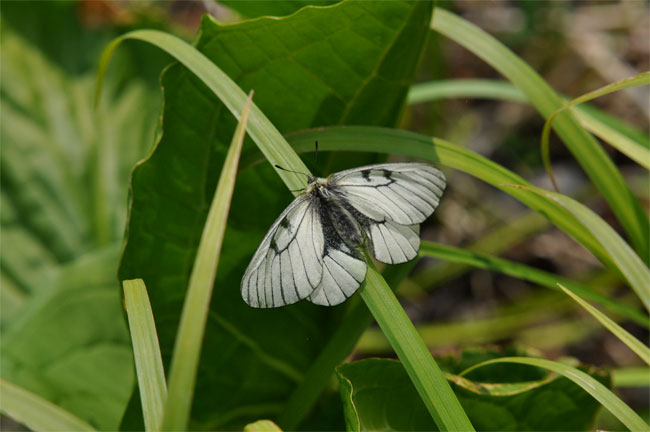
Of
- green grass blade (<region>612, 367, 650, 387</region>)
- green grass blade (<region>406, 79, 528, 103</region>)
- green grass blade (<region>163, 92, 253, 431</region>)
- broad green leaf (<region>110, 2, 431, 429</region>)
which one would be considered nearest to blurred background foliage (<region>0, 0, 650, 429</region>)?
broad green leaf (<region>110, 2, 431, 429</region>)

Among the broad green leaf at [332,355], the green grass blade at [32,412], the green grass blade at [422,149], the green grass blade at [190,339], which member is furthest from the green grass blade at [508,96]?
the green grass blade at [32,412]

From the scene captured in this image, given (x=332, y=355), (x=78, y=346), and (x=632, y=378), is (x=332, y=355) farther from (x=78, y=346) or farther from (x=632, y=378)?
(x=632, y=378)

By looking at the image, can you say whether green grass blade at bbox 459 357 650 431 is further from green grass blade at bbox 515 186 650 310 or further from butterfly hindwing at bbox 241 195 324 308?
butterfly hindwing at bbox 241 195 324 308

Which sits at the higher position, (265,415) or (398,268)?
(398,268)

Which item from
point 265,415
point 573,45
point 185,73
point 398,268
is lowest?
point 265,415

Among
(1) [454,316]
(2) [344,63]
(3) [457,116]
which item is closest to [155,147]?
(2) [344,63]

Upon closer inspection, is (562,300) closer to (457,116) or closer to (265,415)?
(457,116)

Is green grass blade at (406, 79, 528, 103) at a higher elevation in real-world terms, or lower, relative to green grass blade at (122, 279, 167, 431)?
higher
